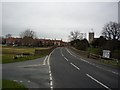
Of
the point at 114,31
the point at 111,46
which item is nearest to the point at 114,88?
the point at 111,46

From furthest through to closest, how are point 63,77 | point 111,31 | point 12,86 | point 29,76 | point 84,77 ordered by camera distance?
1. point 111,31
2. point 29,76
3. point 84,77
4. point 63,77
5. point 12,86

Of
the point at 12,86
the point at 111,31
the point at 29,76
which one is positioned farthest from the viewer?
the point at 111,31

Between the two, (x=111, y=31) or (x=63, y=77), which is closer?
(x=63, y=77)

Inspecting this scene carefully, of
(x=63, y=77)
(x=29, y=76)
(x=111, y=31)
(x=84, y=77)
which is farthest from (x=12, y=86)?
(x=111, y=31)

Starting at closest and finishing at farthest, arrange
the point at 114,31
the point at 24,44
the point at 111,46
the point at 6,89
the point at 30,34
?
the point at 6,89 < the point at 111,46 < the point at 114,31 < the point at 24,44 < the point at 30,34

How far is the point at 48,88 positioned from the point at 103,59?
24.3 metres

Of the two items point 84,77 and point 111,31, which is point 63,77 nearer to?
point 84,77

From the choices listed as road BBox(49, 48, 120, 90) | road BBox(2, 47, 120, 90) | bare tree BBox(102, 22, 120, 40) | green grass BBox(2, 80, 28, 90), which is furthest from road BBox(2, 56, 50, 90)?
bare tree BBox(102, 22, 120, 40)

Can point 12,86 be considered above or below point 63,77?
above

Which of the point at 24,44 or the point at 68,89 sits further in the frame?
the point at 24,44

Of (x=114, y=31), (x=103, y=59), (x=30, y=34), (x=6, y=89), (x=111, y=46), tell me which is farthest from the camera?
(x=30, y=34)

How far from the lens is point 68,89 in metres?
11.1

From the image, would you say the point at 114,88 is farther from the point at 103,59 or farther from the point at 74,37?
the point at 74,37

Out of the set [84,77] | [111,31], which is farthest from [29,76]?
[111,31]
